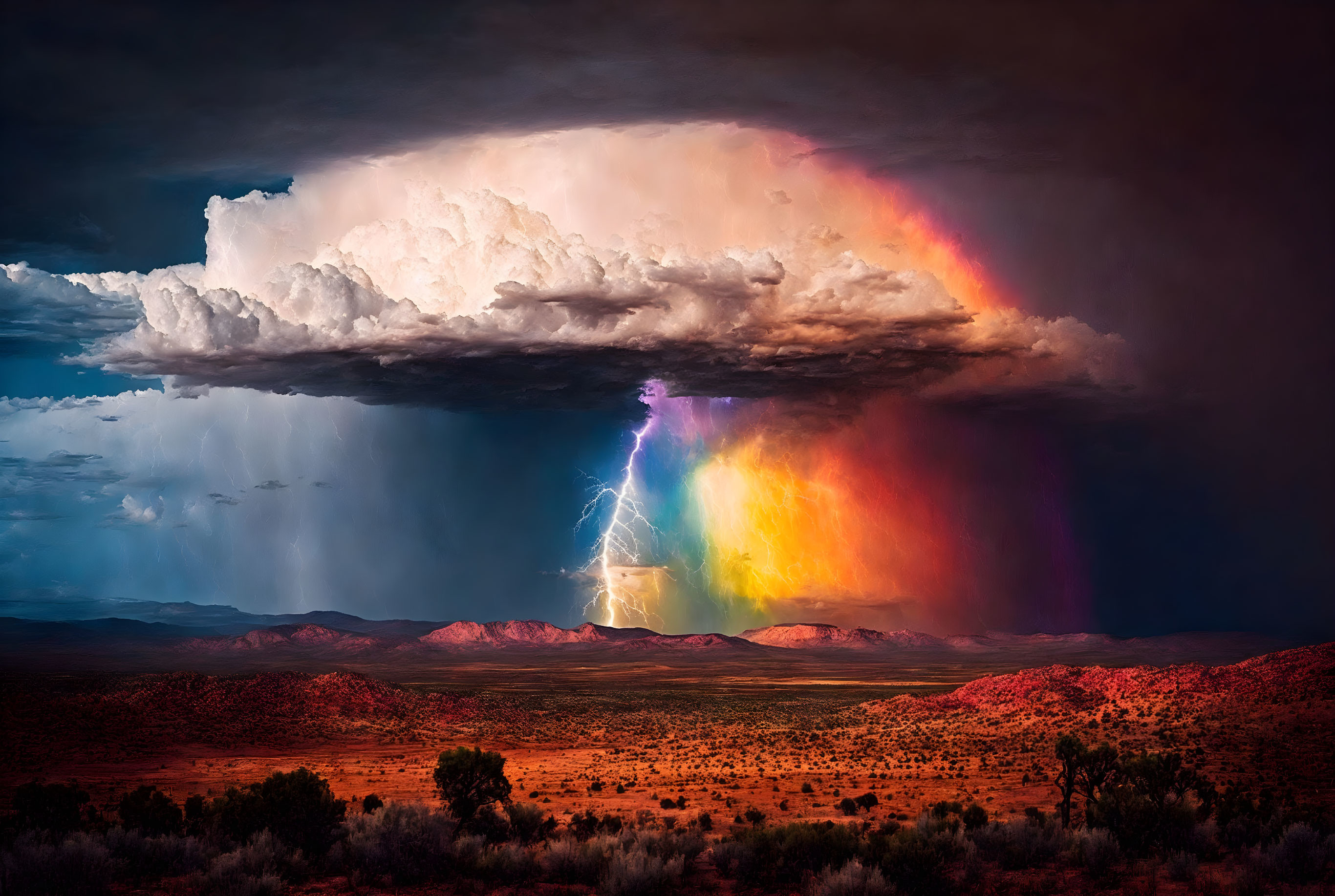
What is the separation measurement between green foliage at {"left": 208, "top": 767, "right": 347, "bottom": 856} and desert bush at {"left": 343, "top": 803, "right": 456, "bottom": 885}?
Answer: 3.91 ft

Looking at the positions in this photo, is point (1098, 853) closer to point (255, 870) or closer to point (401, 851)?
point (401, 851)

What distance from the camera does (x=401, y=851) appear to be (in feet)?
92.5

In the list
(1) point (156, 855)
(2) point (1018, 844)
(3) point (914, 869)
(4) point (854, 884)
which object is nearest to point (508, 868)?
(4) point (854, 884)

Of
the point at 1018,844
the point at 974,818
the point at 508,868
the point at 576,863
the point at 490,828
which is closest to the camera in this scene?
the point at 508,868

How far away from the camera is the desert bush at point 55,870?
969 inches

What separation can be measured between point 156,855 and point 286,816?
138 inches

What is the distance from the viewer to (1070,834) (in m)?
31.2

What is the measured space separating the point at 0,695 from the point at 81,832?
57.7m

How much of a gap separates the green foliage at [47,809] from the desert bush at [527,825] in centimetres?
1281

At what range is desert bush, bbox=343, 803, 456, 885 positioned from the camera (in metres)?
28.0

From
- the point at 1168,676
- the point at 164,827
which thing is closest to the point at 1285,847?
the point at 164,827

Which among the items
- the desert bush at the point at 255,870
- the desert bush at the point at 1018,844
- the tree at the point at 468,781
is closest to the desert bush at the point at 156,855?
the desert bush at the point at 255,870

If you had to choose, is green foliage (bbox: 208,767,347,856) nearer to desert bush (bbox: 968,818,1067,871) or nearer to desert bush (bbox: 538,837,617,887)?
desert bush (bbox: 538,837,617,887)

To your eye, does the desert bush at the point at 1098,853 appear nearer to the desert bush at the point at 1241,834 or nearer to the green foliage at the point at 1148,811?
the green foliage at the point at 1148,811
